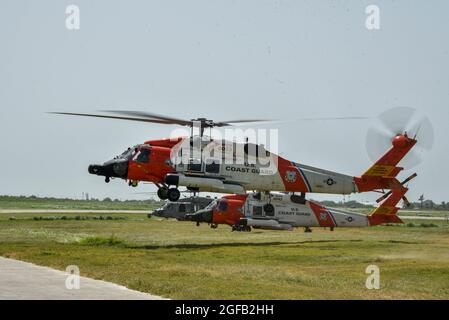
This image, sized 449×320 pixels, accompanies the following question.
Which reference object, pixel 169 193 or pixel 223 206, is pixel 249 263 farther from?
pixel 223 206

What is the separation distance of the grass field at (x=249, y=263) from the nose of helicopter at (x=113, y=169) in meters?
3.36

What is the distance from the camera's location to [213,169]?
3859cm

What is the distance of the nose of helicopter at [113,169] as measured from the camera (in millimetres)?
37500

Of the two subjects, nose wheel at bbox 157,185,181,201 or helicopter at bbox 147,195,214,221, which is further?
helicopter at bbox 147,195,214,221

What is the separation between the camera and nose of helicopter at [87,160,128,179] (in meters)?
37.5

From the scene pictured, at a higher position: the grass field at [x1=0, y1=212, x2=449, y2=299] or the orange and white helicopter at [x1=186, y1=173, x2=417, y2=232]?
the orange and white helicopter at [x1=186, y1=173, x2=417, y2=232]

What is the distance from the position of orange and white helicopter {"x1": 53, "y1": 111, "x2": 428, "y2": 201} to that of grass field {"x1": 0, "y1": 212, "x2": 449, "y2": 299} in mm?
2840

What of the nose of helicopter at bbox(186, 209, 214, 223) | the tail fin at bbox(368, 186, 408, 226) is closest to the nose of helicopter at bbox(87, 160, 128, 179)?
the nose of helicopter at bbox(186, 209, 214, 223)

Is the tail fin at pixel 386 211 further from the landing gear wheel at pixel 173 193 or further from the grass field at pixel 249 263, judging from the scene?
the landing gear wheel at pixel 173 193

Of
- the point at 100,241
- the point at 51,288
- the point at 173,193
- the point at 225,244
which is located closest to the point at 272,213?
the point at 225,244

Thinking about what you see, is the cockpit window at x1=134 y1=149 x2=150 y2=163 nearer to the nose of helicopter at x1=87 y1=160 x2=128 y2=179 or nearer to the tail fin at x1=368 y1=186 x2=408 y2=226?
the nose of helicopter at x1=87 y1=160 x2=128 y2=179

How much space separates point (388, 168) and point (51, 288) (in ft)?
84.2
